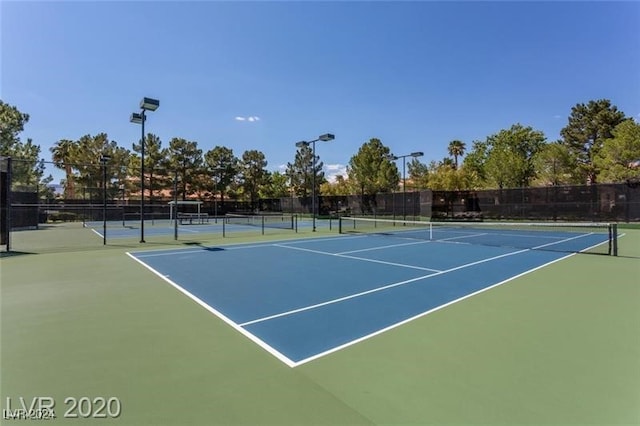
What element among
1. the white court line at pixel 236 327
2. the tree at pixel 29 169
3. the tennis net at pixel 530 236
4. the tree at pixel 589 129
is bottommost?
the white court line at pixel 236 327

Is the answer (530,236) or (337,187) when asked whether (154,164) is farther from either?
(530,236)

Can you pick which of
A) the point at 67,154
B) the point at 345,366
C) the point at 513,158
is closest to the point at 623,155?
the point at 513,158

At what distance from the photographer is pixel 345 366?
3254mm

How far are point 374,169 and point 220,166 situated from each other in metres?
20.2

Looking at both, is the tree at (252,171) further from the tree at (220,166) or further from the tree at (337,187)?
the tree at (337,187)

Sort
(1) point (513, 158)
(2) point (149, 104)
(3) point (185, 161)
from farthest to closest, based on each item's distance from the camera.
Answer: (3) point (185, 161)
(1) point (513, 158)
(2) point (149, 104)

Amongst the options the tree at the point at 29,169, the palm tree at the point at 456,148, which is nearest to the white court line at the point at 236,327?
the tree at the point at 29,169

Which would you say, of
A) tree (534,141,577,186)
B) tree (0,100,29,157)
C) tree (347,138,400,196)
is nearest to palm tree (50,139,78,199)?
tree (0,100,29,157)

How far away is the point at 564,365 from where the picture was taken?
3234 mm

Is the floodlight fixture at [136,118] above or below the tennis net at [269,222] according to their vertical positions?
above

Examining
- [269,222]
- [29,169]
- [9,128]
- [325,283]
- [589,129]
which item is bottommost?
[325,283]

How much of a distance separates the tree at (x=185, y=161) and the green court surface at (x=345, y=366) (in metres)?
38.7

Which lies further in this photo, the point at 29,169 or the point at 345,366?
the point at 29,169

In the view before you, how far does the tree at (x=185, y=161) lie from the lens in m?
41.4
